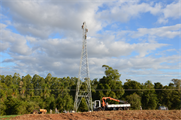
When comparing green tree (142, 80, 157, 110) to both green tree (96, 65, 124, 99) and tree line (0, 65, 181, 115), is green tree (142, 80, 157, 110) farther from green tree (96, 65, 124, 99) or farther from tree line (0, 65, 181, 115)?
green tree (96, 65, 124, 99)

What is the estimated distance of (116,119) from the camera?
1814 cm

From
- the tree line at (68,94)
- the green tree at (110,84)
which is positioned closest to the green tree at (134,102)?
the tree line at (68,94)

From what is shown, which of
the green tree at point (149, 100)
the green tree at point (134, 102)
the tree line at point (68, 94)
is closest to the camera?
the tree line at point (68, 94)

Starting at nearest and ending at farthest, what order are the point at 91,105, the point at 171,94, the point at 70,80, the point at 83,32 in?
1. the point at 91,105
2. the point at 83,32
3. the point at 171,94
4. the point at 70,80

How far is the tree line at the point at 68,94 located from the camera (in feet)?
166

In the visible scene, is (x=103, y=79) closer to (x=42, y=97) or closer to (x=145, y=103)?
(x=145, y=103)

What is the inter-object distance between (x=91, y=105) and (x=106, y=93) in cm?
1952

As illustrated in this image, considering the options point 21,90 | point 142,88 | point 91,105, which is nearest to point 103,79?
point 142,88

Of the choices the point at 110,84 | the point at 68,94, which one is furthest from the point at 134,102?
the point at 68,94

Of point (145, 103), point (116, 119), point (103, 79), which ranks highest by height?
point (103, 79)

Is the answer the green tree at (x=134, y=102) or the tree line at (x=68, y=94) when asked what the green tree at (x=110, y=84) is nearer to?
the tree line at (x=68, y=94)

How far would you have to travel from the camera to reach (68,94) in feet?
222

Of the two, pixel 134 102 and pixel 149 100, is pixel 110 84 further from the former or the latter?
pixel 149 100

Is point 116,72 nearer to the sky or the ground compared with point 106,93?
nearer to the sky
